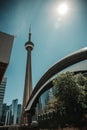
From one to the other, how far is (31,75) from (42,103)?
34.4m

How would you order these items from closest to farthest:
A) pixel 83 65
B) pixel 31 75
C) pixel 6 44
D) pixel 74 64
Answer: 1. pixel 6 44
2. pixel 83 65
3. pixel 74 64
4. pixel 31 75

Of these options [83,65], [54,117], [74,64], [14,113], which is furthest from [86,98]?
Answer: [14,113]

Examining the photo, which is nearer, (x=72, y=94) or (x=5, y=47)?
(x=5, y=47)

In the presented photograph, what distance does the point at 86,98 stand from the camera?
14695 millimetres

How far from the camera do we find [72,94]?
1395 cm

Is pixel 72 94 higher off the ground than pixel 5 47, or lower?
lower

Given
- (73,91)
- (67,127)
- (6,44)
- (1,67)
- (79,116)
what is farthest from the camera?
(67,127)

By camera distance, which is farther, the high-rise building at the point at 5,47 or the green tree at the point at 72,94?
the green tree at the point at 72,94

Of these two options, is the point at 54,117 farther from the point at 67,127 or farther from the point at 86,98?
the point at 86,98

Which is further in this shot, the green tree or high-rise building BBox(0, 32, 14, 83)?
the green tree

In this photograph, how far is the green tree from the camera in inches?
550

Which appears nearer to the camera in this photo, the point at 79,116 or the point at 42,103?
the point at 79,116

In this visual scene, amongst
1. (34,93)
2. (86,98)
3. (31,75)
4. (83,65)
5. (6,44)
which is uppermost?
(31,75)

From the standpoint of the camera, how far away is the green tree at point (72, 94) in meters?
14.0
